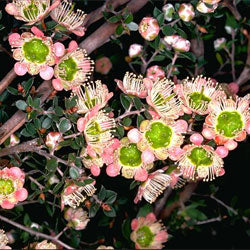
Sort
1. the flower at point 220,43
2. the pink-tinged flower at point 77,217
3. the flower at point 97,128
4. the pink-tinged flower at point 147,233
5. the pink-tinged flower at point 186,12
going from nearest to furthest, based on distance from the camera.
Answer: the flower at point 97,128 → the pink-tinged flower at point 186,12 → the pink-tinged flower at point 77,217 → the pink-tinged flower at point 147,233 → the flower at point 220,43

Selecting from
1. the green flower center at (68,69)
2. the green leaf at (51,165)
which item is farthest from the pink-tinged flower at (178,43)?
the green leaf at (51,165)

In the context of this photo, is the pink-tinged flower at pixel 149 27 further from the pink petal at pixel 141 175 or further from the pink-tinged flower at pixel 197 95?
the pink petal at pixel 141 175

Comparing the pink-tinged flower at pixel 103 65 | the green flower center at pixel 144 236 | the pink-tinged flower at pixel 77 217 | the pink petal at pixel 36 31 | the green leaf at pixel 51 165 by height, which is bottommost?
the green flower center at pixel 144 236

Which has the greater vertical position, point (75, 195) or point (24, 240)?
point (75, 195)

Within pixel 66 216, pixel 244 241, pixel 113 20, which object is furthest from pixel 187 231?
pixel 113 20

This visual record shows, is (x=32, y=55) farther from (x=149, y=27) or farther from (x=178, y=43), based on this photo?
(x=178, y=43)

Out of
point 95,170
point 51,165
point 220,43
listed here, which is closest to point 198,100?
point 95,170

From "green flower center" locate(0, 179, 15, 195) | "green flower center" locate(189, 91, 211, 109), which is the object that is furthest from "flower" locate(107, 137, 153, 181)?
"green flower center" locate(0, 179, 15, 195)

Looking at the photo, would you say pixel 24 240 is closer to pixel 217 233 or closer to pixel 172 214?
pixel 172 214
